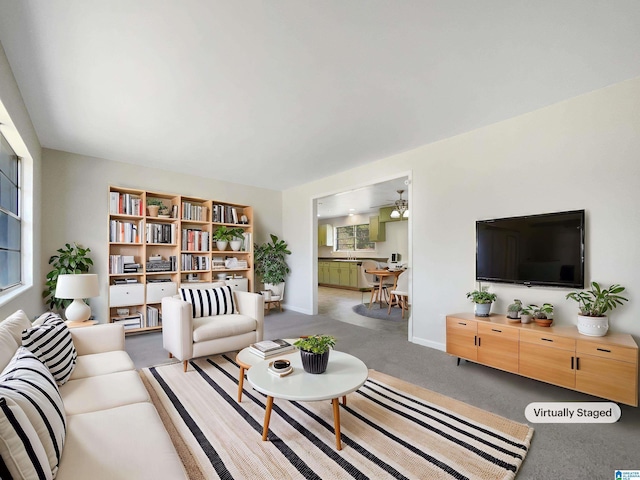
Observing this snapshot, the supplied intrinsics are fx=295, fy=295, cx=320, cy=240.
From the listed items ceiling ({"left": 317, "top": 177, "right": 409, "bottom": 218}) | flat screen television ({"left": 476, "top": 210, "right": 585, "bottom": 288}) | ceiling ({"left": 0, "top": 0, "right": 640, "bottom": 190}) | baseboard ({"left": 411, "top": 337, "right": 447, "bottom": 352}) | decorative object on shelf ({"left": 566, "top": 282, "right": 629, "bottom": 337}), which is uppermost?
ceiling ({"left": 0, "top": 0, "right": 640, "bottom": 190})

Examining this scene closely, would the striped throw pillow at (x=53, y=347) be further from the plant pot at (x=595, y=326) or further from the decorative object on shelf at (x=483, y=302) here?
the plant pot at (x=595, y=326)

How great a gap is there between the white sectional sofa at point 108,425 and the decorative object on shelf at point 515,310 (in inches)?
112

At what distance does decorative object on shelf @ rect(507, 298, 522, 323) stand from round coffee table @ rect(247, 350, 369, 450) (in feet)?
5.40

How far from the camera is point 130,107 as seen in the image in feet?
8.94

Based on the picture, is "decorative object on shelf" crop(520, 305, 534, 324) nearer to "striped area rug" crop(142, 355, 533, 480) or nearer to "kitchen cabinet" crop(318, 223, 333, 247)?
"striped area rug" crop(142, 355, 533, 480)

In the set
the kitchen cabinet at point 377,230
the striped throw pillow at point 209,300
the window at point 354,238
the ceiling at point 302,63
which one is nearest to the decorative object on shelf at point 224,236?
the striped throw pillow at point 209,300

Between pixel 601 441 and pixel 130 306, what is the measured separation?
16.8 feet

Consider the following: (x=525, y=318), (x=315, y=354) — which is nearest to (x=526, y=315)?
(x=525, y=318)

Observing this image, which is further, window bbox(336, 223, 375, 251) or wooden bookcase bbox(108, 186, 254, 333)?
window bbox(336, 223, 375, 251)

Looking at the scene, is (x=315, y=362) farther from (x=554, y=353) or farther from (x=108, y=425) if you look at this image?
(x=554, y=353)

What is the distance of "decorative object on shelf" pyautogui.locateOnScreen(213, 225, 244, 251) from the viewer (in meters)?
5.02

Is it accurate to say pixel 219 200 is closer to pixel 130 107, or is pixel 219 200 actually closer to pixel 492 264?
pixel 130 107

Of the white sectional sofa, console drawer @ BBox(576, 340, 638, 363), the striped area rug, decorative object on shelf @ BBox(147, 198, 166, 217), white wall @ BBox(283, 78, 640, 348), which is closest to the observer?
the white sectional sofa

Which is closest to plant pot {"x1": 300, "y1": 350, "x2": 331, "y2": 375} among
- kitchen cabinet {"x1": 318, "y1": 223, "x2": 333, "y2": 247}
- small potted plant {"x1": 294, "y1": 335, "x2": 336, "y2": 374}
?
small potted plant {"x1": 294, "y1": 335, "x2": 336, "y2": 374}
